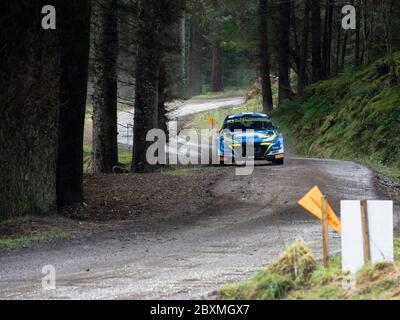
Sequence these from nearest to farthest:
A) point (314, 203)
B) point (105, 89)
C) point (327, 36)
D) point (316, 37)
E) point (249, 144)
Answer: point (314, 203)
point (249, 144)
point (105, 89)
point (316, 37)
point (327, 36)

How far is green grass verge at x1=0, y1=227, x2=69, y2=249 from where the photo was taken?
13516 mm

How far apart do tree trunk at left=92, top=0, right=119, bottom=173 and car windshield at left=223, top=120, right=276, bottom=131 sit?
12.6ft

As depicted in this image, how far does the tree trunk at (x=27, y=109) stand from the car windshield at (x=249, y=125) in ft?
34.9

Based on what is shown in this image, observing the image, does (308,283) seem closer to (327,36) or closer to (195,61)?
(327,36)

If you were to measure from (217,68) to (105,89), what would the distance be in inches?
1825

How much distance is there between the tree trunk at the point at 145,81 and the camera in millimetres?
24797

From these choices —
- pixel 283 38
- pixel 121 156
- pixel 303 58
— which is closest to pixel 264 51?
pixel 283 38

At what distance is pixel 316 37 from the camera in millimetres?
40969

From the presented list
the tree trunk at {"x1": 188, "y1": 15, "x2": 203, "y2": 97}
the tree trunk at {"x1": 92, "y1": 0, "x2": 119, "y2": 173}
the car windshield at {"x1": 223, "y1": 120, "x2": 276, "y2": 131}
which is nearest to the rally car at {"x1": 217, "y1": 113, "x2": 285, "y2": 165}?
the car windshield at {"x1": 223, "y1": 120, "x2": 276, "y2": 131}

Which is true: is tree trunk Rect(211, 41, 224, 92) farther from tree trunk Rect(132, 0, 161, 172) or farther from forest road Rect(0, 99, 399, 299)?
forest road Rect(0, 99, 399, 299)

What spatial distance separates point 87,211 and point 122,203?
1.70 meters

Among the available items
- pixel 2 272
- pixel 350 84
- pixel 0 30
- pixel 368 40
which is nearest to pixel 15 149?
pixel 0 30
